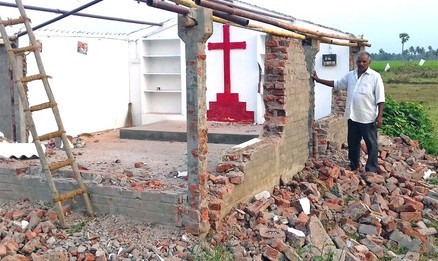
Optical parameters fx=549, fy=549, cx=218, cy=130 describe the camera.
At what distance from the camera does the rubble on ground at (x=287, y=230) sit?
542 centimetres

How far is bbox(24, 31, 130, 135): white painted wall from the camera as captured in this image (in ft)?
34.9

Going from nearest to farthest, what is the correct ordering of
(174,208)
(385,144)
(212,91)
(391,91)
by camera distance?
(174,208) → (385,144) → (212,91) → (391,91)

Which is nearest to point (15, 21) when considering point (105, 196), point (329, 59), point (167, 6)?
point (105, 196)

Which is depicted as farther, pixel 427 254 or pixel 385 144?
pixel 385 144

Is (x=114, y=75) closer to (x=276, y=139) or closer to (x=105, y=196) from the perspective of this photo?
(x=276, y=139)

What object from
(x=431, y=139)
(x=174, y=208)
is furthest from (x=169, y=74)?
(x=174, y=208)

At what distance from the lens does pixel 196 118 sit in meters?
5.50

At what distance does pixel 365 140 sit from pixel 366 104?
547 mm

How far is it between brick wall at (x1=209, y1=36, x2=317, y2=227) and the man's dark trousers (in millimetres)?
672

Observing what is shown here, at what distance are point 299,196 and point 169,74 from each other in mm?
6453

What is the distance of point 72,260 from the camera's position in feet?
17.5

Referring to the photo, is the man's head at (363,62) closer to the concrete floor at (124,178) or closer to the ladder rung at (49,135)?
the concrete floor at (124,178)

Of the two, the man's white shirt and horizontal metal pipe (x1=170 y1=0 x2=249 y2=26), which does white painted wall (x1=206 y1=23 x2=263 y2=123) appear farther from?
horizontal metal pipe (x1=170 y1=0 x2=249 y2=26)

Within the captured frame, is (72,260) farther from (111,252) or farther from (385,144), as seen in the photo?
(385,144)
